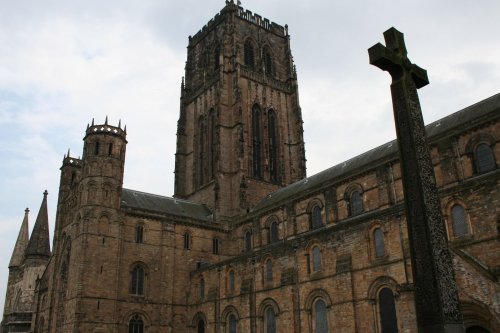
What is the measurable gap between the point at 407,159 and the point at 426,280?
230cm

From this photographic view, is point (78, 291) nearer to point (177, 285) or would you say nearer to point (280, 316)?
point (177, 285)

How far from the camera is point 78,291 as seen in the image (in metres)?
37.2

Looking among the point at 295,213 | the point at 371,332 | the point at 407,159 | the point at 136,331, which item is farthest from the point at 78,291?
the point at 407,159

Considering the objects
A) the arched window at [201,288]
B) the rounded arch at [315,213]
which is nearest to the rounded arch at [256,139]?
the rounded arch at [315,213]

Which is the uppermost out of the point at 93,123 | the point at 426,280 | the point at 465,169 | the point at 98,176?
the point at 93,123

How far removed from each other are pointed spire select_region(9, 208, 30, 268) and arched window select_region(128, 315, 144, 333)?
2346 centimetres

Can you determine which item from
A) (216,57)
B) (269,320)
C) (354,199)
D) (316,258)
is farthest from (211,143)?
(316,258)

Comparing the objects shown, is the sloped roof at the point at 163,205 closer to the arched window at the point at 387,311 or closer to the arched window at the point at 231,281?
the arched window at the point at 231,281

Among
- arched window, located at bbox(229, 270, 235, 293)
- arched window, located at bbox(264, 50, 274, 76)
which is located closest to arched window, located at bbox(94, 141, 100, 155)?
arched window, located at bbox(229, 270, 235, 293)

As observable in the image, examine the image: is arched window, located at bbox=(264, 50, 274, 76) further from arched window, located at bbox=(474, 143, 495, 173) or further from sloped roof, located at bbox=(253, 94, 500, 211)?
arched window, located at bbox=(474, 143, 495, 173)

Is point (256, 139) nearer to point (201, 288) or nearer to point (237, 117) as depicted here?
point (237, 117)

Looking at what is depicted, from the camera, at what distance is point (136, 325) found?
39.3 meters

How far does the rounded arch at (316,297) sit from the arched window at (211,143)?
24505mm

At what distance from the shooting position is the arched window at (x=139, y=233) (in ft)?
137
